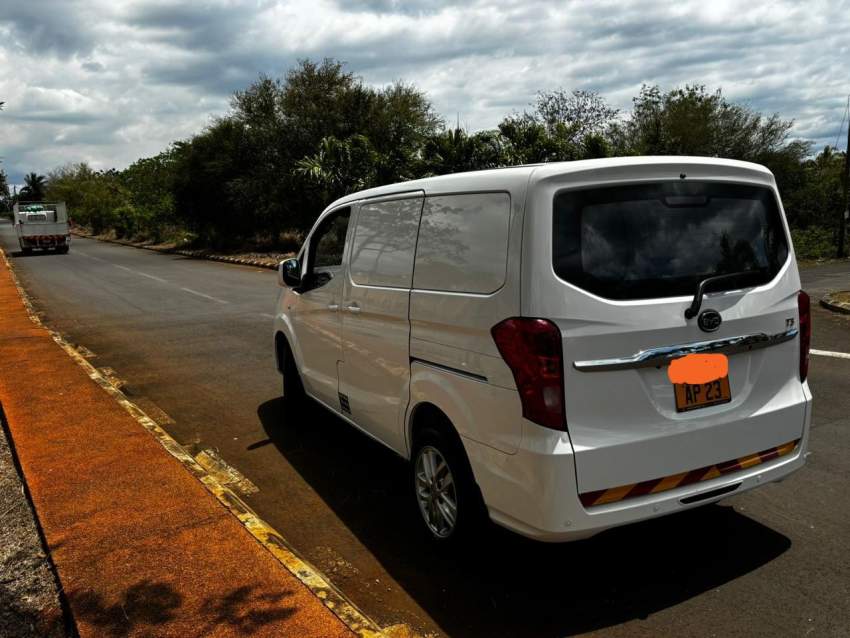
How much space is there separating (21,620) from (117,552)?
534 mm

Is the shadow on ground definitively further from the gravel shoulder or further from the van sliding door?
the van sliding door

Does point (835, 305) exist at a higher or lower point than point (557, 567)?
higher

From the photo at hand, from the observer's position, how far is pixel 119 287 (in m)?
20.0

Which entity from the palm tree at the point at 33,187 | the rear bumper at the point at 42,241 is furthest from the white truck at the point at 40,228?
the palm tree at the point at 33,187

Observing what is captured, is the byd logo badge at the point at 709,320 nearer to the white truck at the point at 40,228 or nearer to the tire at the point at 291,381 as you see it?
the tire at the point at 291,381

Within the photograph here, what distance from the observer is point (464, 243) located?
11.2 feet

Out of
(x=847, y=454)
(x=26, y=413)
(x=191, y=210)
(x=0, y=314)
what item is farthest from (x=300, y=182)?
(x=847, y=454)

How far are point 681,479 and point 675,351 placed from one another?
0.59 meters

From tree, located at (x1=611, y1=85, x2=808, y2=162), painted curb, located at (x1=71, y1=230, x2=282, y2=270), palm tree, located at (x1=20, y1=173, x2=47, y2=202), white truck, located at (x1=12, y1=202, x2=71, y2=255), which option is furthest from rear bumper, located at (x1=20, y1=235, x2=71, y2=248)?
palm tree, located at (x1=20, y1=173, x2=47, y2=202)

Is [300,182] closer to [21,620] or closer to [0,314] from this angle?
[0,314]

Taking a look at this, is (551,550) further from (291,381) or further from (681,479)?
(291,381)

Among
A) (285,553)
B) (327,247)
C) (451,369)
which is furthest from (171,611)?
(327,247)

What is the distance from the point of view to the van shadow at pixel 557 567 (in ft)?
10.3

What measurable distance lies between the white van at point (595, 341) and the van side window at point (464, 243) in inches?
0.4
